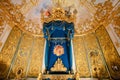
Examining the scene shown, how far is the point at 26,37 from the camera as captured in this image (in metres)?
7.25

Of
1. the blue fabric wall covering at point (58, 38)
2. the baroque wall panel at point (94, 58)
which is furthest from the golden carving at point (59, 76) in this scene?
the baroque wall panel at point (94, 58)

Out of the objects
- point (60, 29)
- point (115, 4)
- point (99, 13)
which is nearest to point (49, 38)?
point (60, 29)

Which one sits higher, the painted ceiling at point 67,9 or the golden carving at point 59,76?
the painted ceiling at point 67,9

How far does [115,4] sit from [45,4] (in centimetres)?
335

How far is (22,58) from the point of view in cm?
688

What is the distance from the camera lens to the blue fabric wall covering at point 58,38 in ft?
17.8

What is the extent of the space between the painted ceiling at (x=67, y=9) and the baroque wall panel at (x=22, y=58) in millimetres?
561

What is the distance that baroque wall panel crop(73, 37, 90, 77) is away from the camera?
655 centimetres

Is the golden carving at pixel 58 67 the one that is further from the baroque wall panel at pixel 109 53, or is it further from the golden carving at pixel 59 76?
the baroque wall panel at pixel 109 53

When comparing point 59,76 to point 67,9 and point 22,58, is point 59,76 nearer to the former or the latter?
point 22,58

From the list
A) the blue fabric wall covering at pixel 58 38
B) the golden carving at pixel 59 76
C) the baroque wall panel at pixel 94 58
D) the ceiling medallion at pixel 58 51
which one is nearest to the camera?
the golden carving at pixel 59 76

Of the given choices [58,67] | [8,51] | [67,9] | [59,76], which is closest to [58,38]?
[58,67]

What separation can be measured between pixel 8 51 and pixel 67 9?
3.70 metres

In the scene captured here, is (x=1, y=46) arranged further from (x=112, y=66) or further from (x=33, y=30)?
(x=112, y=66)
